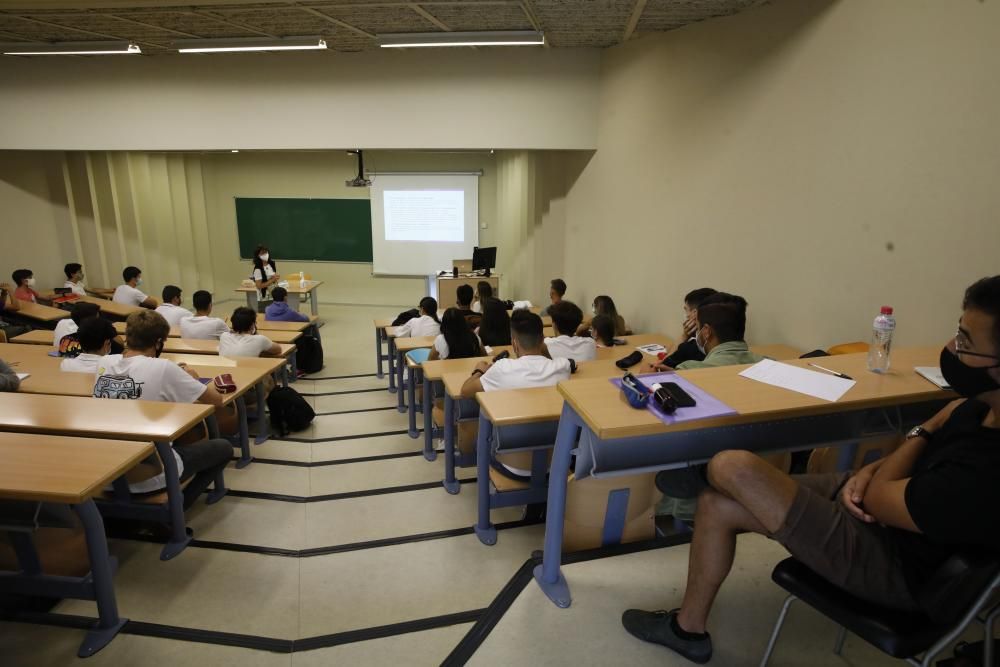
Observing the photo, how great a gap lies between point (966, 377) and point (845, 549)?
0.58 metres

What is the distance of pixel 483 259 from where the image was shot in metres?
7.51

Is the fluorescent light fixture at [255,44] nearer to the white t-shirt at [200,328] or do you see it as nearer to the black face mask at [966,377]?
the white t-shirt at [200,328]

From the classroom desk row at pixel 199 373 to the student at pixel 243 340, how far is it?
20 centimetres

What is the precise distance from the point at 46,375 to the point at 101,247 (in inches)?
231

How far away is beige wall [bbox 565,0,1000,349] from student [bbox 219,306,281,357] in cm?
349

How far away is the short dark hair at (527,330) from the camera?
2789mm

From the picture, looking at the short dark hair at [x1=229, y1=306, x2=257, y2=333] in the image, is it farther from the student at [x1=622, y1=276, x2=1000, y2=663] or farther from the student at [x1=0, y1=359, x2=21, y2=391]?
the student at [x1=622, y1=276, x2=1000, y2=663]

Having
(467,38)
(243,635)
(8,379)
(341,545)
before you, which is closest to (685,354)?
(341,545)

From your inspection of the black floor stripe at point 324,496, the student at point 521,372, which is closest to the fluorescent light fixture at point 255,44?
the student at point 521,372

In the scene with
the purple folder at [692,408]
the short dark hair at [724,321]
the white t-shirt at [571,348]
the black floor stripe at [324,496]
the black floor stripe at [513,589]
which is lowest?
the black floor stripe at [324,496]

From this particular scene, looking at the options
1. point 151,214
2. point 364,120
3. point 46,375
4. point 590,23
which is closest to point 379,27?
point 364,120

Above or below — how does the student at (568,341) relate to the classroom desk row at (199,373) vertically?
above

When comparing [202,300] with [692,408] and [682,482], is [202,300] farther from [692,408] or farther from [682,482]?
[692,408]

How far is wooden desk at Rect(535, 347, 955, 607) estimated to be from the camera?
154cm
